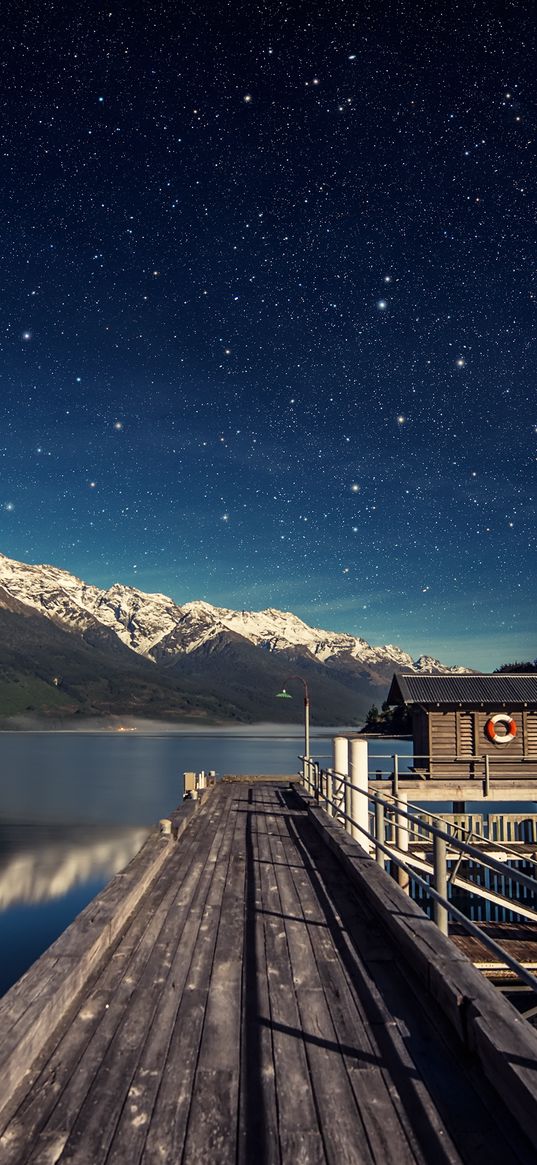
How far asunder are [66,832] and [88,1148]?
56.4 meters

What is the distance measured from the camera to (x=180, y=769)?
12012cm

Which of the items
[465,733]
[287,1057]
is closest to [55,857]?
[465,733]

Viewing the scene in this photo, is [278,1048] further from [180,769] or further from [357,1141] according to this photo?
[180,769]

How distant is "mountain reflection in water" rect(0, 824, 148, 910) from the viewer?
34.9 m

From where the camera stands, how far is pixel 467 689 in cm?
3155

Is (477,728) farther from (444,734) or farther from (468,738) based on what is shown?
(444,734)

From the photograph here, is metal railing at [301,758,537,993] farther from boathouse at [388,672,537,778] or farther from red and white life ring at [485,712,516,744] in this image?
red and white life ring at [485,712,516,744]

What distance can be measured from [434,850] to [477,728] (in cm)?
2392

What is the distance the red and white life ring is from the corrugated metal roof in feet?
2.04

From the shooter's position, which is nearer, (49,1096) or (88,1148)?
(88,1148)

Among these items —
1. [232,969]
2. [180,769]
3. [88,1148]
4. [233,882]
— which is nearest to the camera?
[88,1148]

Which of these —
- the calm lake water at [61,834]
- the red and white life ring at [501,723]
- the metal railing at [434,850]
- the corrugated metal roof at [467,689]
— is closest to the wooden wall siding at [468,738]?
the red and white life ring at [501,723]

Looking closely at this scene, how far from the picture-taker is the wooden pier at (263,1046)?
3834mm

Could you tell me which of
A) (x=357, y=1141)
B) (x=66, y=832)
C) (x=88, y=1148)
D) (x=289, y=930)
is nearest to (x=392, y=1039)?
(x=357, y=1141)
